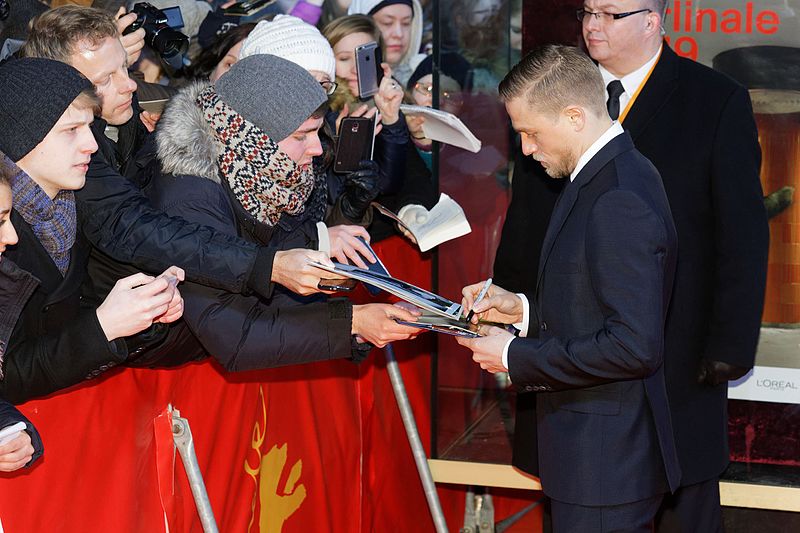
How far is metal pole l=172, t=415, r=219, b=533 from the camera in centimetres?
Answer: 293

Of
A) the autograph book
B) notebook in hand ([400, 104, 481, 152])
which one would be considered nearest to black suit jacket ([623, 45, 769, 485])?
notebook in hand ([400, 104, 481, 152])

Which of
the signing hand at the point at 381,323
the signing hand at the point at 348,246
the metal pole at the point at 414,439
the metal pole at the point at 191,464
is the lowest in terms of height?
the metal pole at the point at 414,439

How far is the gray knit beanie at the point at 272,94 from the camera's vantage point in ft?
10.5

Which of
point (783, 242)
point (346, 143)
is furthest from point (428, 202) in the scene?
point (783, 242)

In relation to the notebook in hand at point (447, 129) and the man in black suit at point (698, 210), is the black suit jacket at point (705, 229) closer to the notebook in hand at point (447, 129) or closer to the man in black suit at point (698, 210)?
the man in black suit at point (698, 210)

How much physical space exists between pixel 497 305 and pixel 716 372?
2.78 feet

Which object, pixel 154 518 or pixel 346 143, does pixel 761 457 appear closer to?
pixel 346 143

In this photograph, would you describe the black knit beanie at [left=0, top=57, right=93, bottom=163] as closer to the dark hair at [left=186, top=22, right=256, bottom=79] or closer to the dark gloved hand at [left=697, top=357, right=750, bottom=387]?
the dark hair at [left=186, top=22, right=256, bottom=79]

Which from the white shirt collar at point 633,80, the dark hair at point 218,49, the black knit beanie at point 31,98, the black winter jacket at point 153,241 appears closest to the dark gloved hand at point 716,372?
the white shirt collar at point 633,80

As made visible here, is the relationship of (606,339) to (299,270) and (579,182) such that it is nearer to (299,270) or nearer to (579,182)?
(579,182)

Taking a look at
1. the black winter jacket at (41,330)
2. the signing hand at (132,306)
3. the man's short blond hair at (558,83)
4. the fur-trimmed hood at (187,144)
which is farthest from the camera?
the fur-trimmed hood at (187,144)

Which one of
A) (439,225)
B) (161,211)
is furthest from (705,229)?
(161,211)

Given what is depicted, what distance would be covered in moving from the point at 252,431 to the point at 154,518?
0.55 meters

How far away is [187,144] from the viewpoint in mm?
3125
